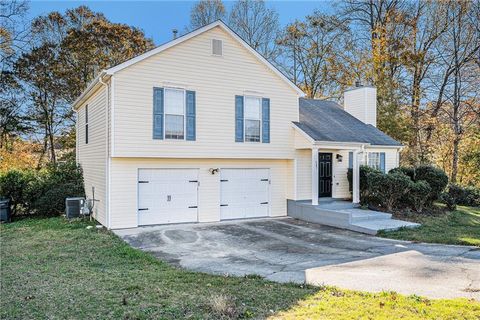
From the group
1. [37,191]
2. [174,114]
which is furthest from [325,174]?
[37,191]

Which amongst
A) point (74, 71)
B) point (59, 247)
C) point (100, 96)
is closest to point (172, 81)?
point (100, 96)

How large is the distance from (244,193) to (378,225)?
16.3 feet

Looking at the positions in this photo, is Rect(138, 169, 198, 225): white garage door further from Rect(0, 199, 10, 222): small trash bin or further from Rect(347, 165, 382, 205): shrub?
Rect(347, 165, 382, 205): shrub

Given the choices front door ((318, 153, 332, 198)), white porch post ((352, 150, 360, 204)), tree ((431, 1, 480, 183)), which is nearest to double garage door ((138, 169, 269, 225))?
front door ((318, 153, 332, 198))

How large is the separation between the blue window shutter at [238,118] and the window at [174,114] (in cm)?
207

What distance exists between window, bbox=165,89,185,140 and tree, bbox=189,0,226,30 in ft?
56.2

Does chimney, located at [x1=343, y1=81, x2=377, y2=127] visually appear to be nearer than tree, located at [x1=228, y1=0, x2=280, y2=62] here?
Yes

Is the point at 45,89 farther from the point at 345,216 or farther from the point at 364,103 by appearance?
the point at 345,216

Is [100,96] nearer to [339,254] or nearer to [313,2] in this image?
[339,254]

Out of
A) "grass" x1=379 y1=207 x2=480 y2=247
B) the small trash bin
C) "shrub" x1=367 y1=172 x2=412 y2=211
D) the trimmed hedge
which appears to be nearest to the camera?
"grass" x1=379 y1=207 x2=480 y2=247

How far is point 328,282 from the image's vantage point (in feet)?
20.7

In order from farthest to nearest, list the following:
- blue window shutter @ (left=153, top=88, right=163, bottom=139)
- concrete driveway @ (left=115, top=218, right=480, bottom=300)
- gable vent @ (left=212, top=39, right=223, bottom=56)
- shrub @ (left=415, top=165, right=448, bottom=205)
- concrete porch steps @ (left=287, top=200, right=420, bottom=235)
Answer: shrub @ (left=415, top=165, right=448, bottom=205)
gable vent @ (left=212, top=39, right=223, bottom=56)
blue window shutter @ (left=153, top=88, right=163, bottom=139)
concrete porch steps @ (left=287, top=200, right=420, bottom=235)
concrete driveway @ (left=115, top=218, right=480, bottom=300)

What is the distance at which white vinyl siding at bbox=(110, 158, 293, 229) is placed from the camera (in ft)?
38.2

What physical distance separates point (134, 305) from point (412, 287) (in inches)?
177
